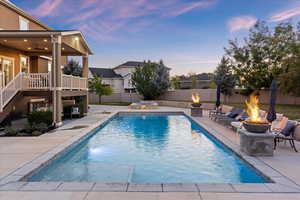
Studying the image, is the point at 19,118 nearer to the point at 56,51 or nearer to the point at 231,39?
the point at 56,51

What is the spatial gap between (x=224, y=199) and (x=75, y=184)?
277cm

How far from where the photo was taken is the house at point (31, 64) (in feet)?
36.1

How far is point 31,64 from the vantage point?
1684 centimetres

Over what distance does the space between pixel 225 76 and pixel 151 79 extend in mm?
9534

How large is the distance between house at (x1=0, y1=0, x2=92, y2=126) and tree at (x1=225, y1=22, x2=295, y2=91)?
2092 centimetres

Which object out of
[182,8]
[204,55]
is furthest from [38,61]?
[204,55]

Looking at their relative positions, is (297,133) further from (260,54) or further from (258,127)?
(260,54)

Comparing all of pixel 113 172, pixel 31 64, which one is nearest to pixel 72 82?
pixel 31 64

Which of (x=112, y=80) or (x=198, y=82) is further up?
(x=198, y=82)

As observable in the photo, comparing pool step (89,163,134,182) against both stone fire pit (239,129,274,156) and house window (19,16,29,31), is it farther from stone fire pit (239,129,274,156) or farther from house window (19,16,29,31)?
house window (19,16,29,31)

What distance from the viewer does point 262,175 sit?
5016mm

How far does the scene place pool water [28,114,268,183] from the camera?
17.9 ft

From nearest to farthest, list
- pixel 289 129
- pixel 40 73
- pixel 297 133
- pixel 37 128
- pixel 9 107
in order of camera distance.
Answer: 1. pixel 289 129
2. pixel 297 133
3. pixel 37 128
4. pixel 9 107
5. pixel 40 73

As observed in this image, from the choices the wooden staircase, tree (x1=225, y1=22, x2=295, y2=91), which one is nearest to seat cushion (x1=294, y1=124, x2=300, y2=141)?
the wooden staircase
